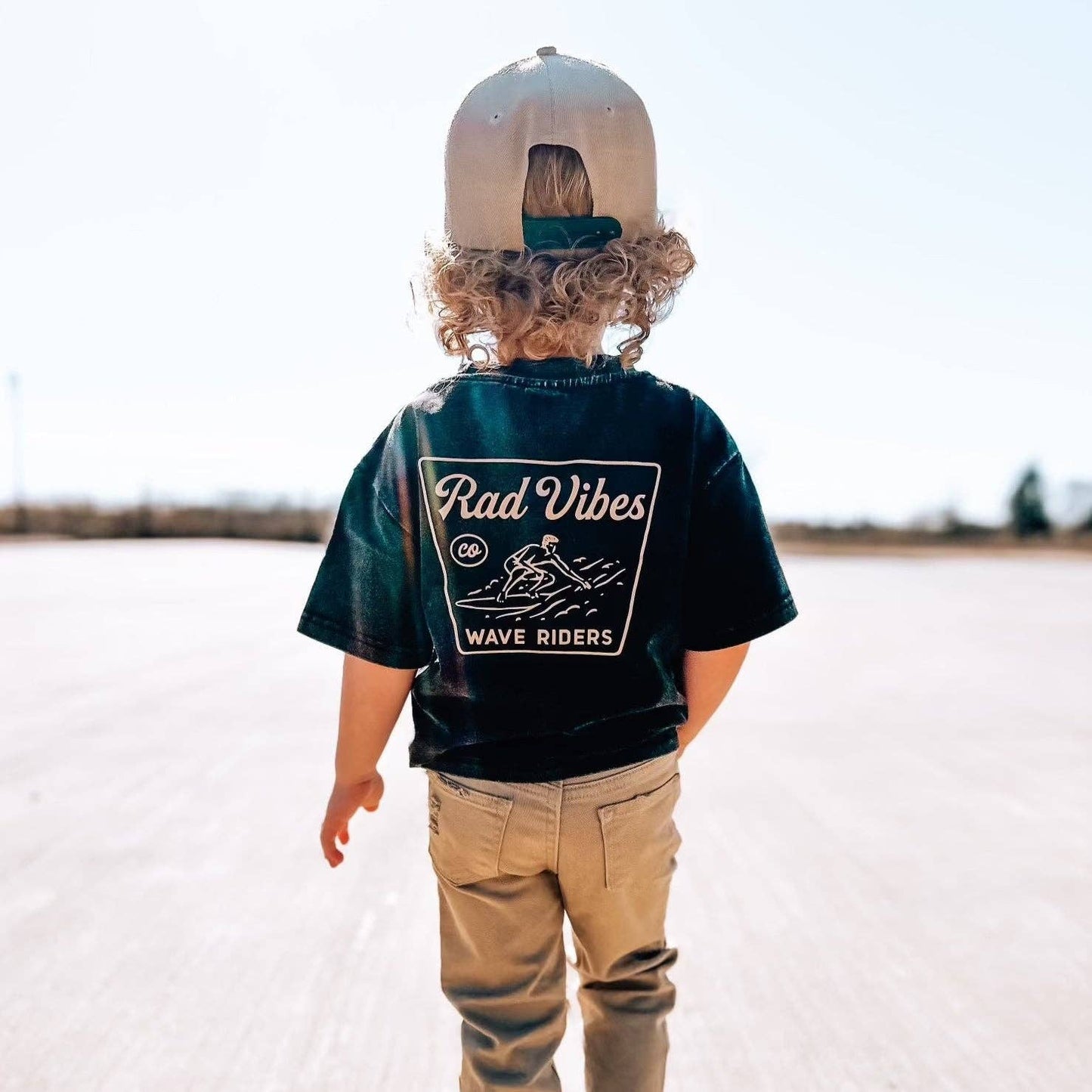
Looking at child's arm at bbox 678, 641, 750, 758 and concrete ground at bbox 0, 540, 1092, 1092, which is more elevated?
child's arm at bbox 678, 641, 750, 758

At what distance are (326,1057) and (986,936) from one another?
131 cm

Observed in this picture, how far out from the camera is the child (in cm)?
121

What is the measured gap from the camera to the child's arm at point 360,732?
4.23 feet

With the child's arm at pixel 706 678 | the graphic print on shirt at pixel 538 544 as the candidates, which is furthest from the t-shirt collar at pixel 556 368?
the child's arm at pixel 706 678

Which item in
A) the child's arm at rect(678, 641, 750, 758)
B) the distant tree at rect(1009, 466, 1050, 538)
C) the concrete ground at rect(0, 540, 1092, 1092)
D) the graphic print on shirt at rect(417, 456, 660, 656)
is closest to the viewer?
the graphic print on shirt at rect(417, 456, 660, 656)

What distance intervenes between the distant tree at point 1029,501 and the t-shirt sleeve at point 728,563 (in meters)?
34.4

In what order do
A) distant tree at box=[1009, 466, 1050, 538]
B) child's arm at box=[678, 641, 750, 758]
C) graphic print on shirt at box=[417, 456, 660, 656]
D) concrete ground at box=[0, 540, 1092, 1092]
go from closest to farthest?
graphic print on shirt at box=[417, 456, 660, 656] < child's arm at box=[678, 641, 750, 758] < concrete ground at box=[0, 540, 1092, 1092] < distant tree at box=[1009, 466, 1050, 538]

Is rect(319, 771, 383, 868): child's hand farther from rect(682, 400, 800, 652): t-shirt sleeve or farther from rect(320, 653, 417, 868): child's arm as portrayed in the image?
rect(682, 400, 800, 652): t-shirt sleeve

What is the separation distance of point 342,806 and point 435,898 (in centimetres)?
94

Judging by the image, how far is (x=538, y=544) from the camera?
3.93 feet

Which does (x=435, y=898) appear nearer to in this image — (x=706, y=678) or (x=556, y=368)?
(x=706, y=678)

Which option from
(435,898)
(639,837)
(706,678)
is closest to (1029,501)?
(435,898)

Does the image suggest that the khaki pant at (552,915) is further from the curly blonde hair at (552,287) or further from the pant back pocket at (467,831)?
the curly blonde hair at (552,287)

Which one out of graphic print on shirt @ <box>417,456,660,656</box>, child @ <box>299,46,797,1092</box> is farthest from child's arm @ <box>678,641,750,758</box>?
graphic print on shirt @ <box>417,456,660,656</box>
